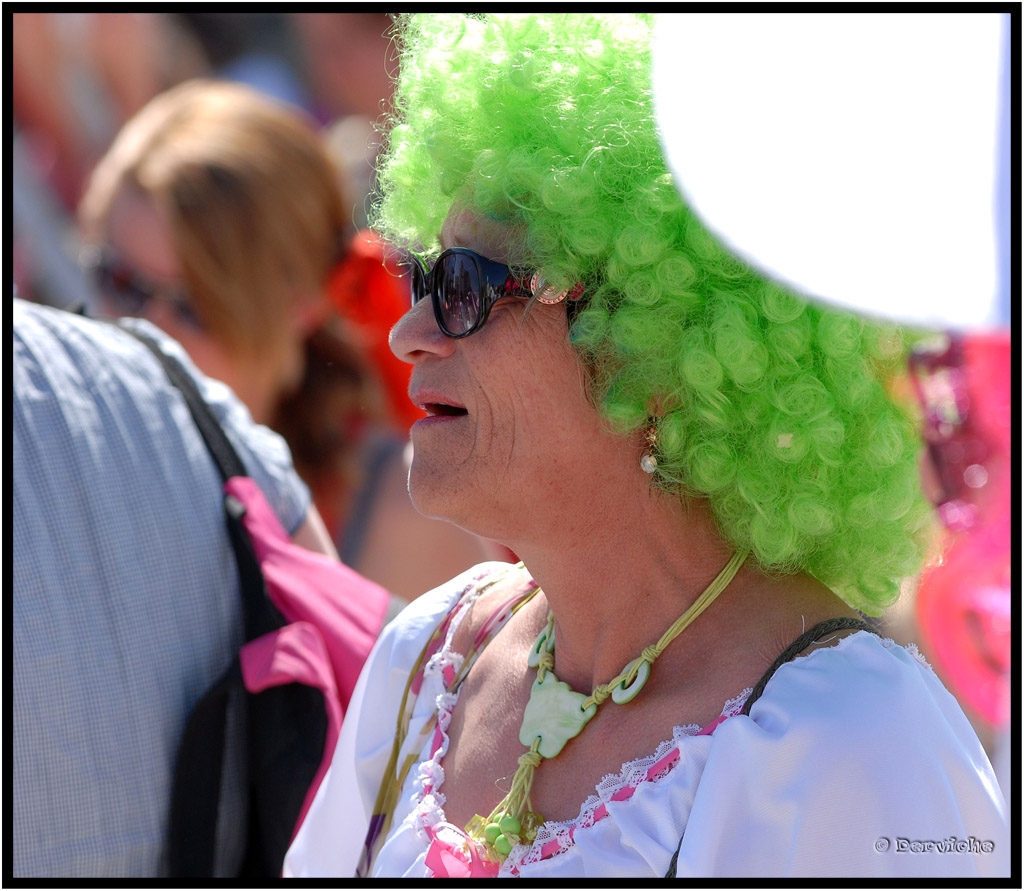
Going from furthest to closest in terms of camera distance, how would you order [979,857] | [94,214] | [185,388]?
[94,214] < [185,388] < [979,857]

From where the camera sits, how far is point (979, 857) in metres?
1.36

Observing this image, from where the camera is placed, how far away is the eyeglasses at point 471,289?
1610 mm

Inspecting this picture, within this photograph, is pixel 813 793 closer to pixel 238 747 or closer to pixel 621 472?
pixel 621 472

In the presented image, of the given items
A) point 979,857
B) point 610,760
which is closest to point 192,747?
point 610,760

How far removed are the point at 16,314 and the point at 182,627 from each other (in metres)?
0.66

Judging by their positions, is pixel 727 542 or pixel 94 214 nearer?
pixel 727 542

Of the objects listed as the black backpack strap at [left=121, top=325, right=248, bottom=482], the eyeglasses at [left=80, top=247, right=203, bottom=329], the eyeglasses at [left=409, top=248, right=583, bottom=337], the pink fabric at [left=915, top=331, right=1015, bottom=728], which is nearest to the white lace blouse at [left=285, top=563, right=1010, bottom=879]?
the eyeglasses at [left=409, top=248, right=583, bottom=337]

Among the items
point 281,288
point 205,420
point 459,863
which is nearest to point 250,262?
point 281,288

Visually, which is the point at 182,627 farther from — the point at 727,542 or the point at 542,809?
the point at 727,542

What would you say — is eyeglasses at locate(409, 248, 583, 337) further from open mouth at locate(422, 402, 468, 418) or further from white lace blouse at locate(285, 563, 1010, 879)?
white lace blouse at locate(285, 563, 1010, 879)

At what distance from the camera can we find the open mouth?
1703 mm

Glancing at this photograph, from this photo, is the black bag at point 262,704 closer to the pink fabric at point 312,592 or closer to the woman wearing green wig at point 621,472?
the pink fabric at point 312,592

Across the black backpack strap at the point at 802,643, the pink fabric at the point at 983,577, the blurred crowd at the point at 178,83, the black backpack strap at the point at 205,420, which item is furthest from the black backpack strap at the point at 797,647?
the blurred crowd at the point at 178,83

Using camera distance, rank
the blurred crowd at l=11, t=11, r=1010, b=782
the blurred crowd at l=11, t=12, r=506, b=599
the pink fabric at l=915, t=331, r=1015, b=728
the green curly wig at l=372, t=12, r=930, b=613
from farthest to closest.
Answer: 1. the blurred crowd at l=11, t=11, r=1010, b=782
2. the blurred crowd at l=11, t=12, r=506, b=599
3. the pink fabric at l=915, t=331, r=1015, b=728
4. the green curly wig at l=372, t=12, r=930, b=613
